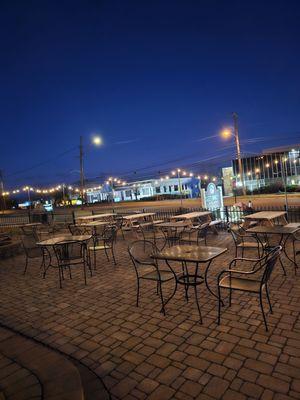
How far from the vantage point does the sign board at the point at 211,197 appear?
45.2 ft

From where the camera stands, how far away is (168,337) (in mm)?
3658

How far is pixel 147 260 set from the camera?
5.25 m

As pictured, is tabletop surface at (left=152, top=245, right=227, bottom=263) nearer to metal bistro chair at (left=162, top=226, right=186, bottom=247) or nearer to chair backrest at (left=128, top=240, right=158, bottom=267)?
chair backrest at (left=128, top=240, right=158, bottom=267)

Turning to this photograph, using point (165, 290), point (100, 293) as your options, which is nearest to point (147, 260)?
point (165, 290)

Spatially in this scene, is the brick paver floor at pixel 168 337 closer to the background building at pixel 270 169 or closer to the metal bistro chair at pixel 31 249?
the metal bistro chair at pixel 31 249

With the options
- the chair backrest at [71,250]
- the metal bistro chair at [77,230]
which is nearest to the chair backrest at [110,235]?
the metal bistro chair at [77,230]

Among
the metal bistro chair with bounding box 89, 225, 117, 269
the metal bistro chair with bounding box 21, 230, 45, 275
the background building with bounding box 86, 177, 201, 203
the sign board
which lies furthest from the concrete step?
the background building with bounding box 86, 177, 201, 203

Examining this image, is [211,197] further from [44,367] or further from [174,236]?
[44,367]

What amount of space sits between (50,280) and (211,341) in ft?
14.3

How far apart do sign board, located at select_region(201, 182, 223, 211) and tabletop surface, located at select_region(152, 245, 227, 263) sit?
898 cm

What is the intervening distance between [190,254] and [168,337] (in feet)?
4.28

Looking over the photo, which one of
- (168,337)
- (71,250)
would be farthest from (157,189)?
(168,337)

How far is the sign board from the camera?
13.8 m

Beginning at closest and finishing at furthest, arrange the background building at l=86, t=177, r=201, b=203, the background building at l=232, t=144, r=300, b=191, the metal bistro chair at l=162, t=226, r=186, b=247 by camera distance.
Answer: the metal bistro chair at l=162, t=226, r=186, b=247, the background building at l=232, t=144, r=300, b=191, the background building at l=86, t=177, r=201, b=203
